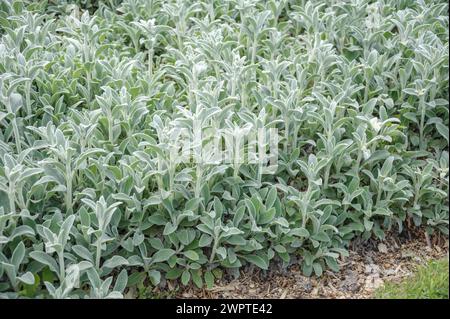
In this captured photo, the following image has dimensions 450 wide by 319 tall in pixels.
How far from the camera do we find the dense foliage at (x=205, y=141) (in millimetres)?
3822

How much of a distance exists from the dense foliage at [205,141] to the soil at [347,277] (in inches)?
3.6

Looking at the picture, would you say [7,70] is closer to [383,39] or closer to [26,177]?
[26,177]

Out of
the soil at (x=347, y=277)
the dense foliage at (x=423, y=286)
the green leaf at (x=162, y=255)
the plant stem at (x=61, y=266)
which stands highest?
the plant stem at (x=61, y=266)

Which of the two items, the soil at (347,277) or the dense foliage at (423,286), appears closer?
the dense foliage at (423,286)

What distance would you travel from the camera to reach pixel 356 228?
13.7ft

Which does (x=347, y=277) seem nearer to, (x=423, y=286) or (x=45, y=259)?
(x=423, y=286)

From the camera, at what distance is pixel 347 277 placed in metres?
4.08

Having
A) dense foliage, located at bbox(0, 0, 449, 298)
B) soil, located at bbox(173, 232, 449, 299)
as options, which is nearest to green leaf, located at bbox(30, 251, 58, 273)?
dense foliage, located at bbox(0, 0, 449, 298)

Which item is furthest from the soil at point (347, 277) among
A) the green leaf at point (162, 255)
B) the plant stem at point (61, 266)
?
the plant stem at point (61, 266)

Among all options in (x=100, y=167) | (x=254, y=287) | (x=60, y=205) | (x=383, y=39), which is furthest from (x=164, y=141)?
(x=383, y=39)

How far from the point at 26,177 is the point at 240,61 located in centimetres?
181

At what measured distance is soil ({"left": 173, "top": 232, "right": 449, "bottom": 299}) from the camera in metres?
3.95

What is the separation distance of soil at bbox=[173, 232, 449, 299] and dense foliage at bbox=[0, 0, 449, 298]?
91 millimetres

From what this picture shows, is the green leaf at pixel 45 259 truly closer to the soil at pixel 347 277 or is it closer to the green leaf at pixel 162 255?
the green leaf at pixel 162 255
